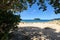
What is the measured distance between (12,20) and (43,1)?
1.82 meters

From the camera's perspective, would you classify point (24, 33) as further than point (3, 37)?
Yes

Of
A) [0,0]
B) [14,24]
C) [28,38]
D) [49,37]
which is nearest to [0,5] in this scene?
[0,0]

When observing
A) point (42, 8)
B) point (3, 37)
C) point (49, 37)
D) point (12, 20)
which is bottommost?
point (49, 37)

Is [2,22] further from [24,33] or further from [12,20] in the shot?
[24,33]

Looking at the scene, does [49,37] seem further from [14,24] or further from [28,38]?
[14,24]

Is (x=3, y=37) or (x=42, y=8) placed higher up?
(x=42, y=8)

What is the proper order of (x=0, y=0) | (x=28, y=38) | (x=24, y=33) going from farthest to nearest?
A: (x=24, y=33) → (x=28, y=38) → (x=0, y=0)

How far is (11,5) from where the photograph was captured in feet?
31.0

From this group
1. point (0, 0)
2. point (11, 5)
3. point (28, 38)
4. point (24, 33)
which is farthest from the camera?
point (24, 33)

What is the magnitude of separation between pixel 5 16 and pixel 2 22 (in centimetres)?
33

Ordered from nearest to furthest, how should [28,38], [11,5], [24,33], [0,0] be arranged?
[0,0], [11,5], [28,38], [24,33]

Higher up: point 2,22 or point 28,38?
point 2,22

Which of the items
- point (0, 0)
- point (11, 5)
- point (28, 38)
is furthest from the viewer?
point (28, 38)

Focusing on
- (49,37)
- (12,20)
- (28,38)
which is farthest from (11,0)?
(49,37)
